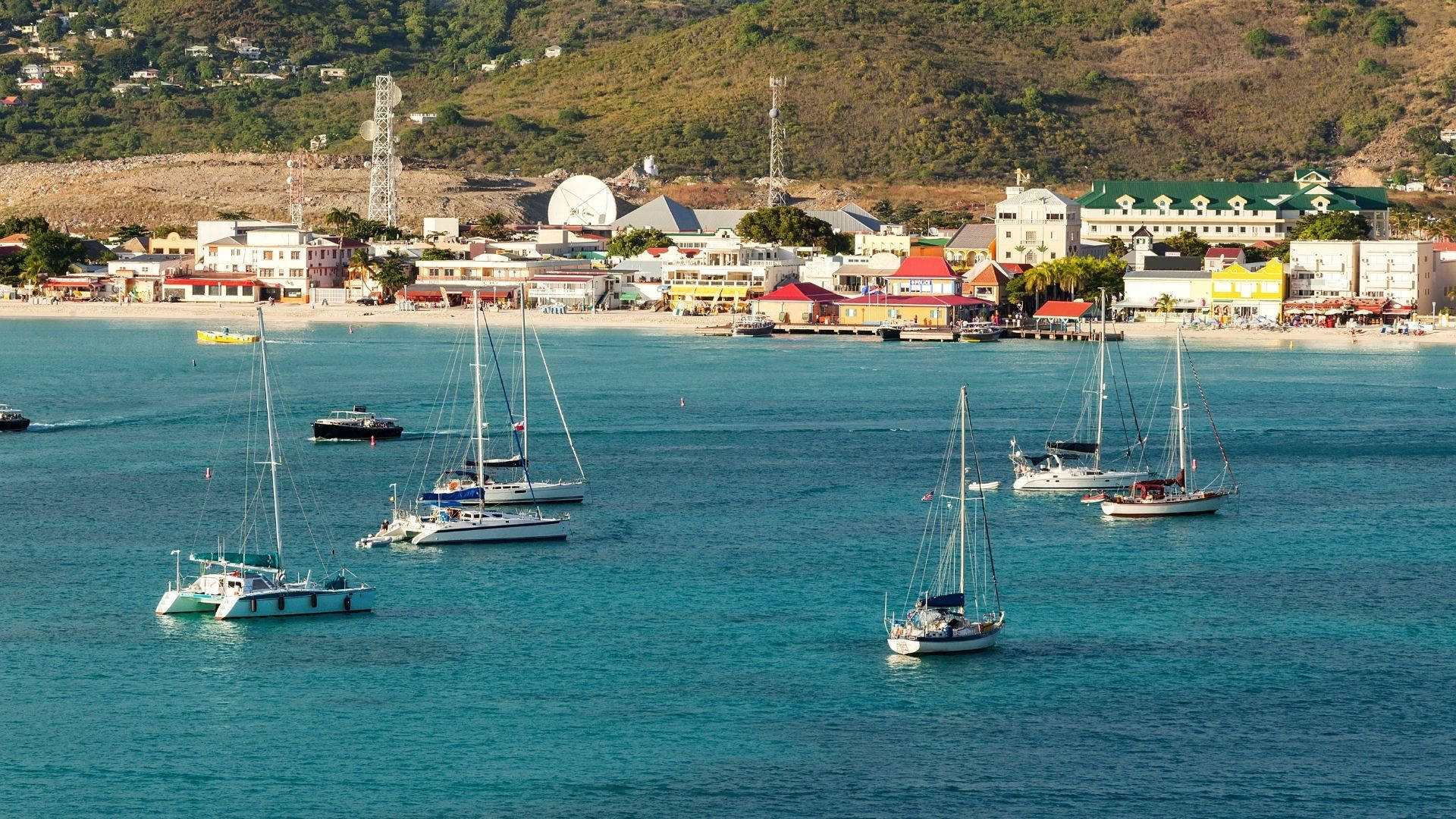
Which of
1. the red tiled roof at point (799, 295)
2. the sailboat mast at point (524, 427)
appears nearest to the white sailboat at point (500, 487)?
the sailboat mast at point (524, 427)

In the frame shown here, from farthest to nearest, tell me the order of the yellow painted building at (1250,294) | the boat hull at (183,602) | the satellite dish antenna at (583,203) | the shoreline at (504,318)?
the satellite dish antenna at (583,203), the yellow painted building at (1250,294), the shoreline at (504,318), the boat hull at (183,602)

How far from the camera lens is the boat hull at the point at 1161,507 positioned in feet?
185

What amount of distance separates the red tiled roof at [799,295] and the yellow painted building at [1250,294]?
71.8ft

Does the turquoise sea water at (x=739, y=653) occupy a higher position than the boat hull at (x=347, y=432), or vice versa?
the boat hull at (x=347, y=432)

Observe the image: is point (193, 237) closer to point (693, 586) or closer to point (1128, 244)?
Answer: point (1128, 244)

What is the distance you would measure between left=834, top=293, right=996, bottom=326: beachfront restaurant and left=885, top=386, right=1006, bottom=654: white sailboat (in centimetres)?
6367

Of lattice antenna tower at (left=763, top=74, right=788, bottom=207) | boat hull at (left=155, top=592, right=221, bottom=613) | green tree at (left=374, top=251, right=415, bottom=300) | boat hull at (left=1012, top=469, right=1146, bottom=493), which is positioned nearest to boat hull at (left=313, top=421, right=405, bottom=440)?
boat hull at (left=1012, top=469, right=1146, bottom=493)

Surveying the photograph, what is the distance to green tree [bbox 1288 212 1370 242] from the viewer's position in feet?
473

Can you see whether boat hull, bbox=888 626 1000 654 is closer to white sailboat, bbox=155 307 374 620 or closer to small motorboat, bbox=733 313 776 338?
white sailboat, bbox=155 307 374 620

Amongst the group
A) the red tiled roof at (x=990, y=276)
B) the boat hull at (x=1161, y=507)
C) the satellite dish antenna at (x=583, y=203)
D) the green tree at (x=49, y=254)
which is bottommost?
the boat hull at (x=1161, y=507)

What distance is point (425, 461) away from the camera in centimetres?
6519

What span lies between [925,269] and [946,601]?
85.6 m

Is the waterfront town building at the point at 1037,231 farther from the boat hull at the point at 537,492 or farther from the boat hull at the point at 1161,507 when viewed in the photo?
the boat hull at the point at 537,492

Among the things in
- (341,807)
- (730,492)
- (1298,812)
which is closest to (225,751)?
(341,807)
